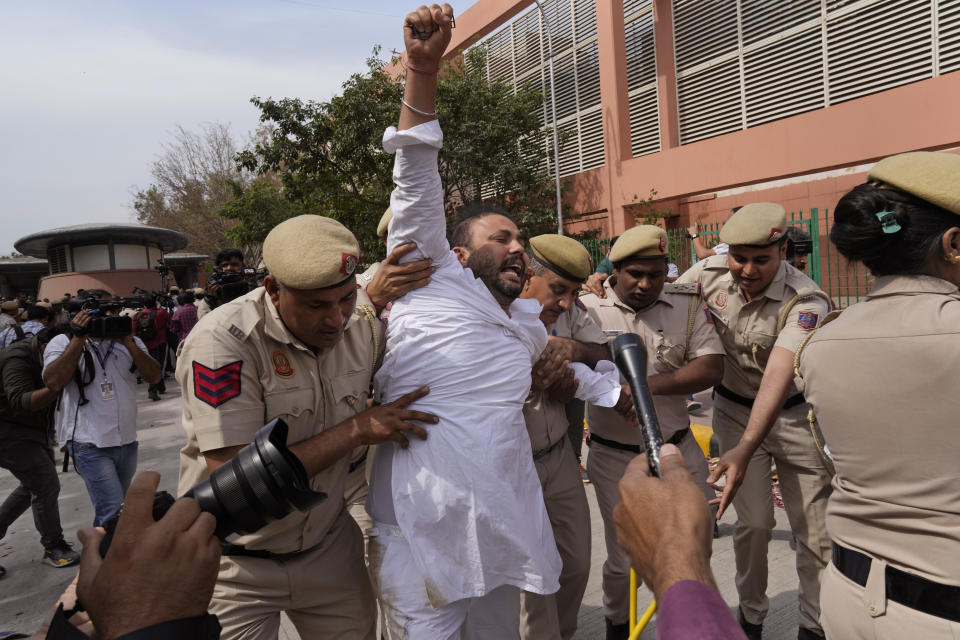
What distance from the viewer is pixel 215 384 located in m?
1.71

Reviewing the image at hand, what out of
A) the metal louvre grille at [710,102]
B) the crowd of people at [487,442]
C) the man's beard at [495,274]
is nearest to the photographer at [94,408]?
the crowd of people at [487,442]

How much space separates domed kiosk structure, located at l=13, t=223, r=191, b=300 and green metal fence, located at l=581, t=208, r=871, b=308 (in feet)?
65.5

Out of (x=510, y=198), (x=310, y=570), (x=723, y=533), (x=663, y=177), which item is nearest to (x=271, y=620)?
(x=310, y=570)

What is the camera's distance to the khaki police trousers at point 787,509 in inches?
111

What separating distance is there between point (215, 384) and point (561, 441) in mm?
1676

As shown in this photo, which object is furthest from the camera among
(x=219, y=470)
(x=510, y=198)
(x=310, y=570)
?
(x=510, y=198)

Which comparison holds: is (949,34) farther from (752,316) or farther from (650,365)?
(650,365)

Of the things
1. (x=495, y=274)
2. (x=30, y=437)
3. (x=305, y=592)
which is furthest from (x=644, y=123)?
(x=305, y=592)

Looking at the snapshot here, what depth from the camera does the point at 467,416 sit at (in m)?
1.81

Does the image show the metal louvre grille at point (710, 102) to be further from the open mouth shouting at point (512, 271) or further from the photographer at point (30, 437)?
the photographer at point (30, 437)

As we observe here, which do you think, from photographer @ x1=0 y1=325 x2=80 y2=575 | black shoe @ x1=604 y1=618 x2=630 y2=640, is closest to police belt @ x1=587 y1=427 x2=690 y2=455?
black shoe @ x1=604 y1=618 x2=630 y2=640

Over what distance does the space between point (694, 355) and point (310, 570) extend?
2060 millimetres

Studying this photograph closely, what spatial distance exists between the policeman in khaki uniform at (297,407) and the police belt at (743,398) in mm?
2050

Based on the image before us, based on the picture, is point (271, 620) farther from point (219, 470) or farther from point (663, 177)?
point (663, 177)
